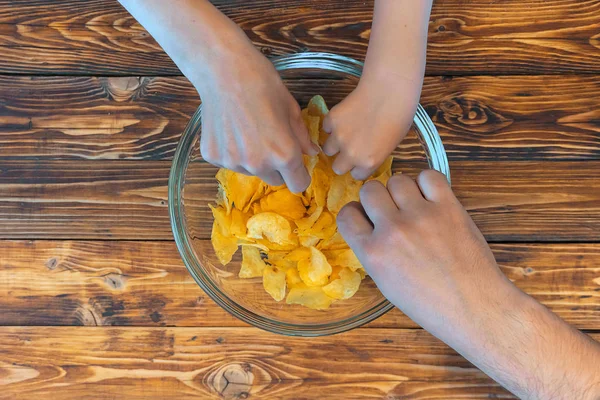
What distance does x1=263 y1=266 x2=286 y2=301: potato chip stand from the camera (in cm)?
80

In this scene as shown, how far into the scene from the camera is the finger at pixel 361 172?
27.7 inches

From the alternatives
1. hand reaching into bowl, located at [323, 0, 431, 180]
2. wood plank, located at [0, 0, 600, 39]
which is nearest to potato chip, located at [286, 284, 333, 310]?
hand reaching into bowl, located at [323, 0, 431, 180]

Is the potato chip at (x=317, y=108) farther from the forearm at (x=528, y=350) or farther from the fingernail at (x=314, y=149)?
the forearm at (x=528, y=350)

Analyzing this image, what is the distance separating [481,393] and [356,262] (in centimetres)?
36

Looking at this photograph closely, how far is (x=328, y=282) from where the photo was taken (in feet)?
2.55

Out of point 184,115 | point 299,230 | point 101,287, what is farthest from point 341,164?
point 101,287

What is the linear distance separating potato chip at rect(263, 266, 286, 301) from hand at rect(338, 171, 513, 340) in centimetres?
16

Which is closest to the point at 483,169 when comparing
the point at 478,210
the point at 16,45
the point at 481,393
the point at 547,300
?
the point at 478,210

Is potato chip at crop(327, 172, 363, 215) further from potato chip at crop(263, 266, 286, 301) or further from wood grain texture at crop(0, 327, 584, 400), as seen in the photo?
wood grain texture at crop(0, 327, 584, 400)

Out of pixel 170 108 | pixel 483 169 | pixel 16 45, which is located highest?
pixel 16 45

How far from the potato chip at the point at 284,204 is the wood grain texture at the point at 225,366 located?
253mm

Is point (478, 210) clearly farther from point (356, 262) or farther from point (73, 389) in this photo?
point (73, 389)

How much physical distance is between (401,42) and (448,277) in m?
0.33

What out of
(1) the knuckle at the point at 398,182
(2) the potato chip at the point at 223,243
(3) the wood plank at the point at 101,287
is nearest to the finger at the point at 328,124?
(1) the knuckle at the point at 398,182
